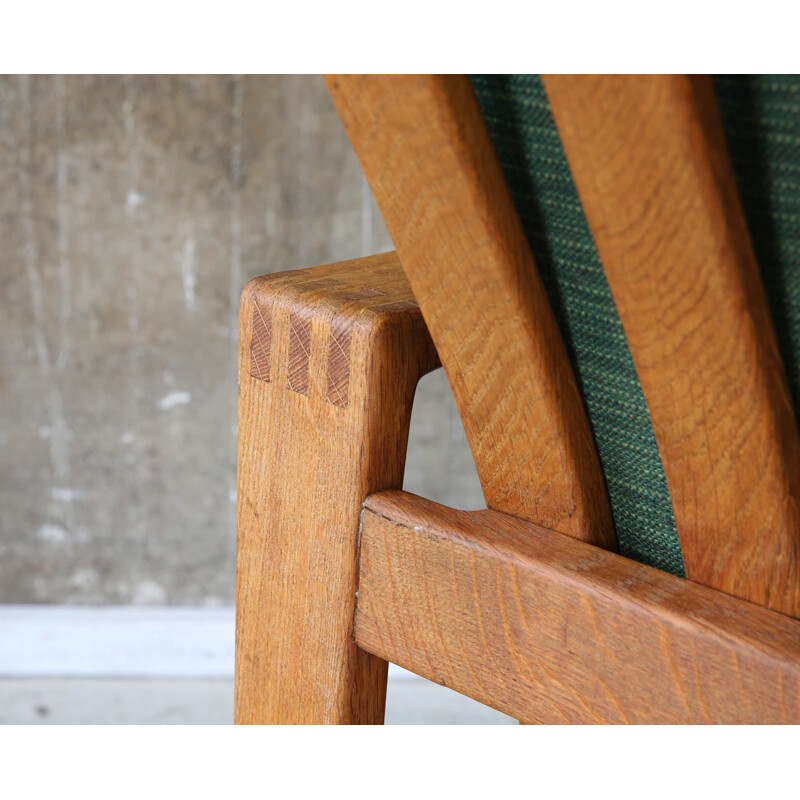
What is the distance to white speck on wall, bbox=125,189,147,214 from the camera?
5.46 ft

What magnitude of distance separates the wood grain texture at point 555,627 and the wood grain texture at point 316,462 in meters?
0.02

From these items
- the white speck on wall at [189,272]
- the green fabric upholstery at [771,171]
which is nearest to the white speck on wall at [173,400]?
the white speck on wall at [189,272]

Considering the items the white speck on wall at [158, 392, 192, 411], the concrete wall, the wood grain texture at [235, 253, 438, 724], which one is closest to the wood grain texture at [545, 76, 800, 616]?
the wood grain texture at [235, 253, 438, 724]

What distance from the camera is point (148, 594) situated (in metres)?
1.91

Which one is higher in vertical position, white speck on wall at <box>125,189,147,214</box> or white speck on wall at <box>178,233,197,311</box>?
white speck on wall at <box>125,189,147,214</box>

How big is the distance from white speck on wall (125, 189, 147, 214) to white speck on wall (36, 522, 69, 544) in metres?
0.66

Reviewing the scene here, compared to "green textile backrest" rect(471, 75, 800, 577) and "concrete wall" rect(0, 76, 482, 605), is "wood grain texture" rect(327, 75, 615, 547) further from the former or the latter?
"concrete wall" rect(0, 76, 482, 605)

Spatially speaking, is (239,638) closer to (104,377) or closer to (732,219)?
(732,219)

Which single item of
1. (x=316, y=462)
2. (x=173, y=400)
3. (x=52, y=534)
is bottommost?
(x=52, y=534)

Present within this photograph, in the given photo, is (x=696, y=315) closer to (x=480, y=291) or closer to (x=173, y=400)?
(x=480, y=291)

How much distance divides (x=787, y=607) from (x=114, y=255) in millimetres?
1572

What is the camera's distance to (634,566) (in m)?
0.32

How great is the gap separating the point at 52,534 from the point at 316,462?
1.63 m

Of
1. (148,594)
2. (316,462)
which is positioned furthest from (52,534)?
(316,462)
